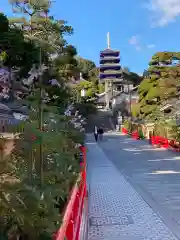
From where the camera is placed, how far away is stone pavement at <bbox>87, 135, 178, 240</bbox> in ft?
19.0

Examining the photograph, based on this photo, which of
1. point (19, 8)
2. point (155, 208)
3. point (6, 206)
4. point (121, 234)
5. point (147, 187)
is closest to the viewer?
point (6, 206)

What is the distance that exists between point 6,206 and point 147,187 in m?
8.25

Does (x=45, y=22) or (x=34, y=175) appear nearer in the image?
(x=34, y=175)

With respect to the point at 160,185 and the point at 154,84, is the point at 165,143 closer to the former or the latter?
the point at 160,185

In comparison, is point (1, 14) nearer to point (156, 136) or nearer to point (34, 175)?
point (34, 175)

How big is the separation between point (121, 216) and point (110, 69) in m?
76.2

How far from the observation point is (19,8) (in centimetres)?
2189

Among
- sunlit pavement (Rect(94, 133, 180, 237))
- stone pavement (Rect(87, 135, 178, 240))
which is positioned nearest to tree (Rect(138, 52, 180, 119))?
sunlit pavement (Rect(94, 133, 180, 237))

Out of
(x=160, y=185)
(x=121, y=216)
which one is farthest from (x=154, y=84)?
(x=121, y=216)

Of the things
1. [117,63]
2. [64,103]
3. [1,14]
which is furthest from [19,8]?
[117,63]

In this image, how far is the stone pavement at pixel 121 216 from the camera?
580 centimetres

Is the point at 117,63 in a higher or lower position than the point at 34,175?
higher

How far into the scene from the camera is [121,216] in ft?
22.9

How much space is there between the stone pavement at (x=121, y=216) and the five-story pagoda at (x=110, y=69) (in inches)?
2627
